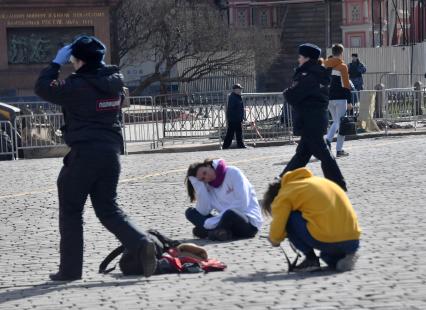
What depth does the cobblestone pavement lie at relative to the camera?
8.00 meters

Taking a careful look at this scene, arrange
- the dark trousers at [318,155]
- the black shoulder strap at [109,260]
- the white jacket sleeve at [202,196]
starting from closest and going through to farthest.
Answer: the black shoulder strap at [109,260] < the white jacket sleeve at [202,196] < the dark trousers at [318,155]

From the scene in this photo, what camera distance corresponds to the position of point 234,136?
87.6 feet

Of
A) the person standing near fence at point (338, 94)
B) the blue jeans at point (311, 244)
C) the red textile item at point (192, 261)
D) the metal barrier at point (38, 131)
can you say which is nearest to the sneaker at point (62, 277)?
the red textile item at point (192, 261)

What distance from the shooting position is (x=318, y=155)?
13.9 meters

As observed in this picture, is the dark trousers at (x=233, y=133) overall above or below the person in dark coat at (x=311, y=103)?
below

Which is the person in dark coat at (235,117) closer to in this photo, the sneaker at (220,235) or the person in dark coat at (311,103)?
the person in dark coat at (311,103)

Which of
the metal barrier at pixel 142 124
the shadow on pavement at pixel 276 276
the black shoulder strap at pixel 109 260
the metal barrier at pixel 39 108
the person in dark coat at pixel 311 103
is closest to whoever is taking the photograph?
the shadow on pavement at pixel 276 276

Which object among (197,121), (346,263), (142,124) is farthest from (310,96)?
(197,121)

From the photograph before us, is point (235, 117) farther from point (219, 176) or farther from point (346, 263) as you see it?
point (346, 263)

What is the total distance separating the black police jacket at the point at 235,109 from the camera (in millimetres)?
25281

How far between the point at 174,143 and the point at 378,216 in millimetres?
15381

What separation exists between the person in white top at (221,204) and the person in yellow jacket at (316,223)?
5.80 feet

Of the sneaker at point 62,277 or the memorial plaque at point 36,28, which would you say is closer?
the sneaker at point 62,277

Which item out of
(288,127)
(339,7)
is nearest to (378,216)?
(288,127)
